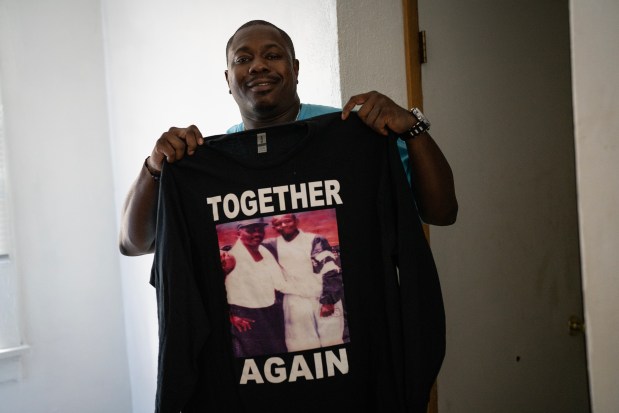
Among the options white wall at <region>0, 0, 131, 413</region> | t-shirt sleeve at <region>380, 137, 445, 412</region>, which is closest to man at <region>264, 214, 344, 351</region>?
t-shirt sleeve at <region>380, 137, 445, 412</region>

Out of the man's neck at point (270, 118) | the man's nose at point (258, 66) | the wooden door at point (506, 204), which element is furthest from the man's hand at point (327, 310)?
the wooden door at point (506, 204)

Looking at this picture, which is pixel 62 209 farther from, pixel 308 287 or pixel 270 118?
pixel 308 287

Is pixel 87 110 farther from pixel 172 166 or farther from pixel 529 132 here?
pixel 529 132

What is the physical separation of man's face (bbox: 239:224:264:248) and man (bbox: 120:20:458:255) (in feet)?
0.69

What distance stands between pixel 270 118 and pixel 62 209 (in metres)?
1.87

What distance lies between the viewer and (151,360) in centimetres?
255

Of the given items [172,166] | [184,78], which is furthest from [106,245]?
Result: [172,166]

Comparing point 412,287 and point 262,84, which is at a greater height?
point 262,84

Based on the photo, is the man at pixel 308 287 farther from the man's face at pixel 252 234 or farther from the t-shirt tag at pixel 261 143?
the t-shirt tag at pixel 261 143

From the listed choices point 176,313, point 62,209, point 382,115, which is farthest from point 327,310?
point 62,209

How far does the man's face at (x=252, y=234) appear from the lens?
111 cm

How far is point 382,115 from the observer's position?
1.07 meters

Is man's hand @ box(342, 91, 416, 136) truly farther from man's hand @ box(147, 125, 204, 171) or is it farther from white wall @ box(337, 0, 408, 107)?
white wall @ box(337, 0, 408, 107)

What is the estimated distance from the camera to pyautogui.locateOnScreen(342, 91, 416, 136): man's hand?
1065mm
